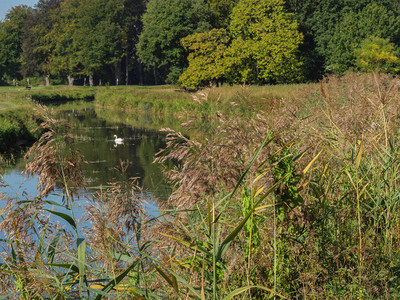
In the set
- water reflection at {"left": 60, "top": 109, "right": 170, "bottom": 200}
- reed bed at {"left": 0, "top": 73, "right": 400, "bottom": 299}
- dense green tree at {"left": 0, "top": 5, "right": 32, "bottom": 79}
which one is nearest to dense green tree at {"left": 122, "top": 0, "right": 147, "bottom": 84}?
dense green tree at {"left": 0, "top": 5, "right": 32, "bottom": 79}

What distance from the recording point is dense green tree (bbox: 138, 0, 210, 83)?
158 feet

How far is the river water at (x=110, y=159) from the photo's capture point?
10883 millimetres

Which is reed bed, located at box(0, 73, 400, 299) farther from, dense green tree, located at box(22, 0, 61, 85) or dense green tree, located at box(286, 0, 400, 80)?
dense green tree, located at box(22, 0, 61, 85)

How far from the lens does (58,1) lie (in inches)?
3071

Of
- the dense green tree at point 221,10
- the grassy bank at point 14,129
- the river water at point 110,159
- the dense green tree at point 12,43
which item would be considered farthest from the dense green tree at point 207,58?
the dense green tree at point 12,43

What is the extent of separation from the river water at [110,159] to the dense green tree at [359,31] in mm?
24761

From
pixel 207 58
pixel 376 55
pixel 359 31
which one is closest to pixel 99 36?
pixel 207 58

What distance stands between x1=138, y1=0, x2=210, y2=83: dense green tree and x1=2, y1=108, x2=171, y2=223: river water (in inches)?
833

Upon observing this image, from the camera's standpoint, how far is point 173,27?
47.8 metres

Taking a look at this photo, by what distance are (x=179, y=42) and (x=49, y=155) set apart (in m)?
47.6

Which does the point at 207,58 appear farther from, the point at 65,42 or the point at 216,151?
the point at 216,151

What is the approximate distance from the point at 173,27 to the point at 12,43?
40.4m

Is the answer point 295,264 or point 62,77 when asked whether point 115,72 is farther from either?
point 295,264

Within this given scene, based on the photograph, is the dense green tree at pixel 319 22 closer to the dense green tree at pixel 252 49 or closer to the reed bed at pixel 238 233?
the dense green tree at pixel 252 49
